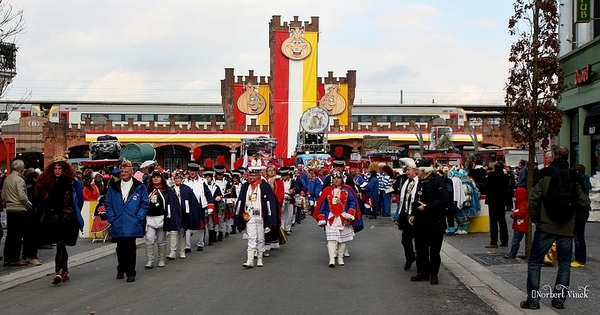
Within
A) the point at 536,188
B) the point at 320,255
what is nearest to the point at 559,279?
the point at 536,188

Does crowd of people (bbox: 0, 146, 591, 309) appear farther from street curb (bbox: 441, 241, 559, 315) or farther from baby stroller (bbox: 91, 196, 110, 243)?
baby stroller (bbox: 91, 196, 110, 243)

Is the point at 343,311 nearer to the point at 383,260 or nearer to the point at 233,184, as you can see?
the point at 383,260

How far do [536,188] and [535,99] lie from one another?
3.97 m

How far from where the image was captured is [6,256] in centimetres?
1245

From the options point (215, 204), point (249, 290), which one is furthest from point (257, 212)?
point (215, 204)

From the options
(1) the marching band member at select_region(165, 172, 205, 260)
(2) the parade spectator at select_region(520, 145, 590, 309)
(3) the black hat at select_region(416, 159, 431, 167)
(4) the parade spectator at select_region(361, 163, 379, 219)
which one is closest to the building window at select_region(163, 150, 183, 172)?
(4) the parade spectator at select_region(361, 163, 379, 219)

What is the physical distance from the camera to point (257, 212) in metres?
12.4

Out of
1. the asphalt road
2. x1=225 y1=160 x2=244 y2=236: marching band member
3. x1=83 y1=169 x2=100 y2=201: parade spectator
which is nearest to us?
the asphalt road

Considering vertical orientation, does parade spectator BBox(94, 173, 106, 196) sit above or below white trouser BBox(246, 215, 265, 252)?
above

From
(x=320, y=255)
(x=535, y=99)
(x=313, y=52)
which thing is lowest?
(x=320, y=255)

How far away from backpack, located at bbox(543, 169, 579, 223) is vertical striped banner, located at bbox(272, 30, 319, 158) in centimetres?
5951

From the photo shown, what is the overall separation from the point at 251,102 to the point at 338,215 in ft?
214

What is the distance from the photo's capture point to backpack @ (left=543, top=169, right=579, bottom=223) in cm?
797

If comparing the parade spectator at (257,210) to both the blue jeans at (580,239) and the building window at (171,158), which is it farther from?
the building window at (171,158)
